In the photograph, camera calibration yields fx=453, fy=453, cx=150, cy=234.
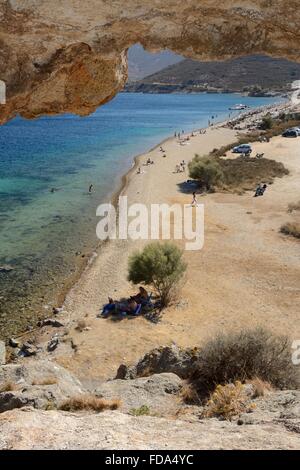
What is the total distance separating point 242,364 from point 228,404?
2015 millimetres

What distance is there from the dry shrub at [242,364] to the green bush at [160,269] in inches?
319

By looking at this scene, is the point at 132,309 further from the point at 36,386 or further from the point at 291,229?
the point at 291,229

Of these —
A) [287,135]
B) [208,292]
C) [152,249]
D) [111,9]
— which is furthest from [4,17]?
[287,135]

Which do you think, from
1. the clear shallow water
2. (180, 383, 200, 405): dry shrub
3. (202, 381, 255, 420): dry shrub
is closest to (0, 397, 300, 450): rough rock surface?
(202, 381, 255, 420): dry shrub

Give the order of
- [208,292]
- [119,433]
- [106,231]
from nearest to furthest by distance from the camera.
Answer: [119,433], [208,292], [106,231]

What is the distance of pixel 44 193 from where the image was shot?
37.4 m

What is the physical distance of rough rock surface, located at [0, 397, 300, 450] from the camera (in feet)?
16.1

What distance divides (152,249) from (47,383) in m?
9.88

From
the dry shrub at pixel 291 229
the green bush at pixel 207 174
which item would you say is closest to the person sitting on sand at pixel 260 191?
the green bush at pixel 207 174

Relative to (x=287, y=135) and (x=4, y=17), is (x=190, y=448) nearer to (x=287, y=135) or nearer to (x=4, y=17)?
(x=4, y=17)

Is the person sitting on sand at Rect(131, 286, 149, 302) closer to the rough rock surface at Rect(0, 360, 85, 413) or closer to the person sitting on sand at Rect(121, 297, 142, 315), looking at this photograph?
the person sitting on sand at Rect(121, 297, 142, 315)

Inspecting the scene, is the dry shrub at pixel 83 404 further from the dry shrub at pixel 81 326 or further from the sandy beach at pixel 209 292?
the dry shrub at pixel 81 326

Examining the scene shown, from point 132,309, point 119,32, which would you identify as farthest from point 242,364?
point 132,309

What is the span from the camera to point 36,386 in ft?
24.7
